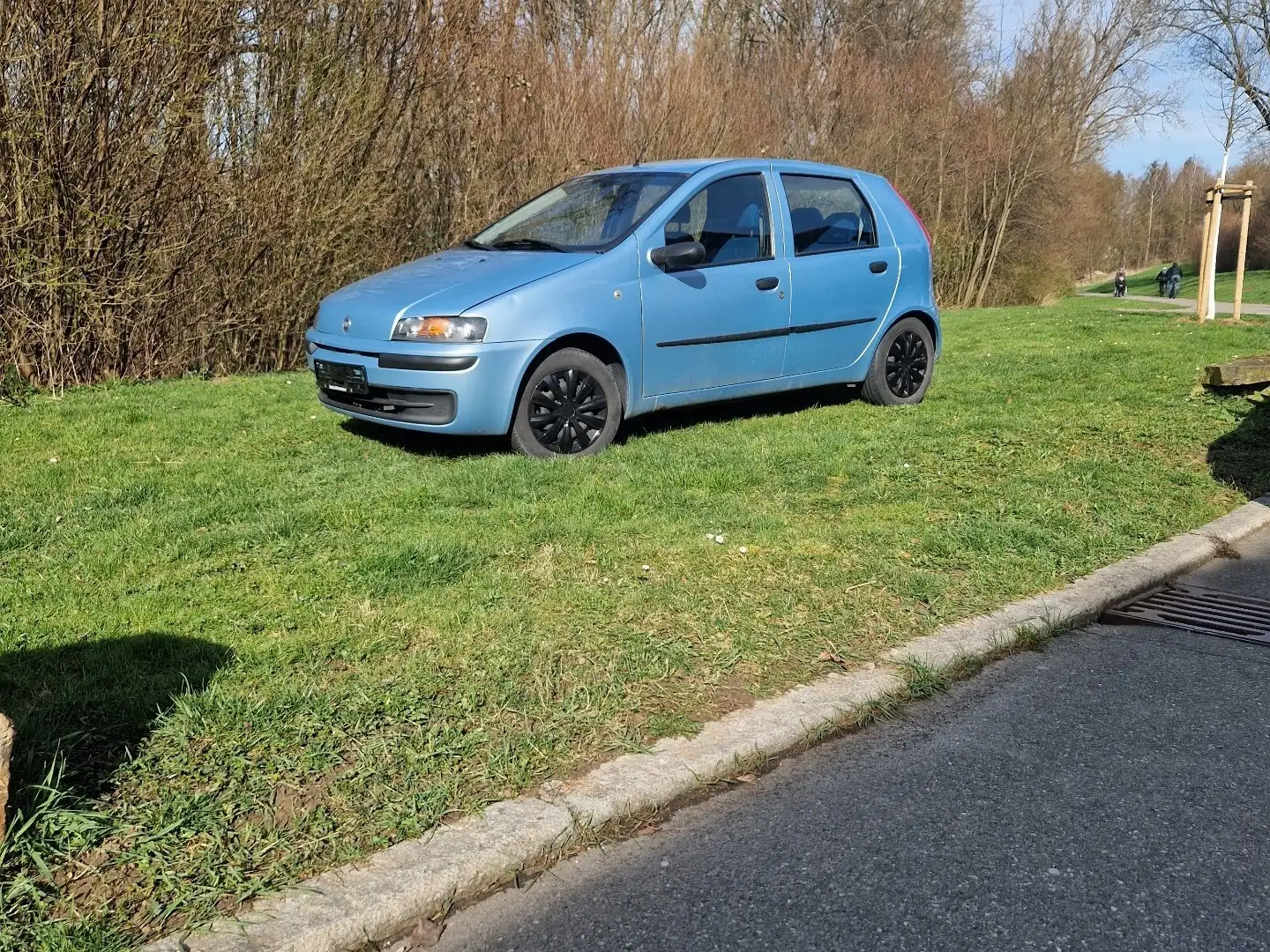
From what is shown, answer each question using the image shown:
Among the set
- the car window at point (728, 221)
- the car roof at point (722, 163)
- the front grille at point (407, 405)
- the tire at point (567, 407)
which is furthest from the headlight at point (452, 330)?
the car roof at point (722, 163)

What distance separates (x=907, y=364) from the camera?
25.9 feet

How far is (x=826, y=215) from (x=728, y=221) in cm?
96

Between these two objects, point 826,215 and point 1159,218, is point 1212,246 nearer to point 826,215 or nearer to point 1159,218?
point 826,215

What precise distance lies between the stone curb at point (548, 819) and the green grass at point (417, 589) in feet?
0.24

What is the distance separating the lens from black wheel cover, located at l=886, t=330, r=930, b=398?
7.81 metres

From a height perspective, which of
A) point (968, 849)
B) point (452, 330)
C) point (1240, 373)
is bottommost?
point (968, 849)

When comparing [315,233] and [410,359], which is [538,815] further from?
[315,233]

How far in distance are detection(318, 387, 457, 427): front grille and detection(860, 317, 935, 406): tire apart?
3.51 meters

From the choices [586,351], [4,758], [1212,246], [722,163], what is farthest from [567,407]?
[1212,246]

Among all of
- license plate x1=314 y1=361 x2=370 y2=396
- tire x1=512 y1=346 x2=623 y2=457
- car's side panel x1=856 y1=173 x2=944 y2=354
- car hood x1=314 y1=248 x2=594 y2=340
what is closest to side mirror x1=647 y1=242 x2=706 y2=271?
car hood x1=314 y1=248 x2=594 y2=340

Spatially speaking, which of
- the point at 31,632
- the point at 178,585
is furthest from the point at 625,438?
the point at 31,632

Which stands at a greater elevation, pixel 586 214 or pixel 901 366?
pixel 586 214

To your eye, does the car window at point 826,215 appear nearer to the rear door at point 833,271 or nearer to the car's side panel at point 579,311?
the rear door at point 833,271

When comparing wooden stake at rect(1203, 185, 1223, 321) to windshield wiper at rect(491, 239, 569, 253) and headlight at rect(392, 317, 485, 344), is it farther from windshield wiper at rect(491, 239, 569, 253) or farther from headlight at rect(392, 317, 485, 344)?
headlight at rect(392, 317, 485, 344)
